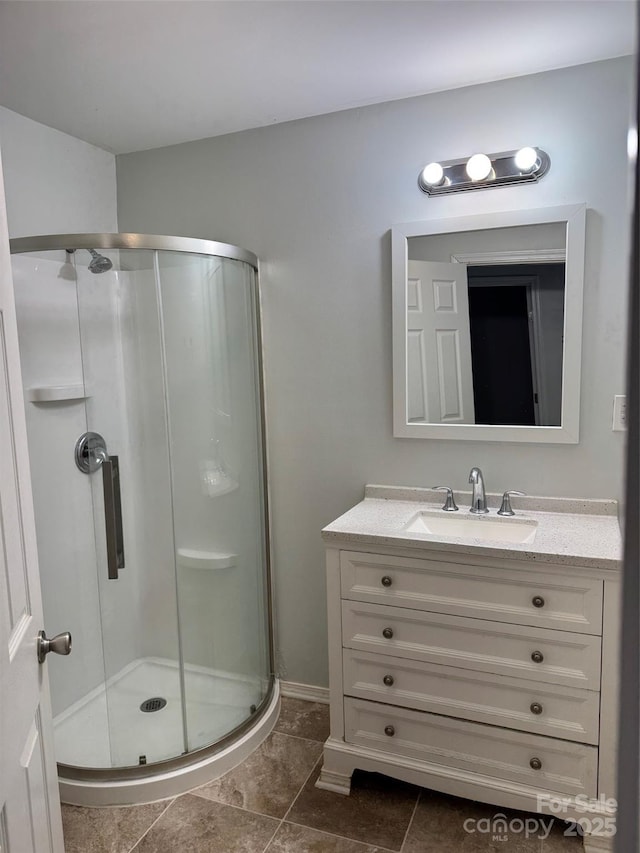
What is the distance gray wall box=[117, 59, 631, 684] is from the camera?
2.05 m

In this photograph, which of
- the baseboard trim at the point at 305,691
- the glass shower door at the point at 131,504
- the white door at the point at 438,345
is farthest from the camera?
the baseboard trim at the point at 305,691

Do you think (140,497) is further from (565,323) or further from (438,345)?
(565,323)

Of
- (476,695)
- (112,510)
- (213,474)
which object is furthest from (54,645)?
(476,695)

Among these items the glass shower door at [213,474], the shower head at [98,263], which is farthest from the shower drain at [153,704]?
the shower head at [98,263]

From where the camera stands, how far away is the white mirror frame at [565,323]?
206 centimetres

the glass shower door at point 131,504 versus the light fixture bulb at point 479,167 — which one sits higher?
the light fixture bulb at point 479,167

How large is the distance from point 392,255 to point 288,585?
1470 millimetres

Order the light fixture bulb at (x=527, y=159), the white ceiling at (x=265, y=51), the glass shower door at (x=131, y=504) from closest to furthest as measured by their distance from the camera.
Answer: the white ceiling at (x=265, y=51)
the light fixture bulb at (x=527, y=159)
the glass shower door at (x=131, y=504)

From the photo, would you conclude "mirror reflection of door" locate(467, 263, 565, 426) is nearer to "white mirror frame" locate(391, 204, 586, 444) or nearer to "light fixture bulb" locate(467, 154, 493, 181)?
"white mirror frame" locate(391, 204, 586, 444)

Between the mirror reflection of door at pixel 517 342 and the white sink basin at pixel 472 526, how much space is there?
0.36 metres

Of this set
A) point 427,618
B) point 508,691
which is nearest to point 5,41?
point 427,618

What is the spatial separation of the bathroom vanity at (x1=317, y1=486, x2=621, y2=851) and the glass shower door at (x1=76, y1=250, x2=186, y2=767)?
670mm

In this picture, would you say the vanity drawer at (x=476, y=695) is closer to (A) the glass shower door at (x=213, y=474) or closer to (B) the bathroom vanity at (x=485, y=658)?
(B) the bathroom vanity at (x=485, y=658)

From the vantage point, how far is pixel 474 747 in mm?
1912
